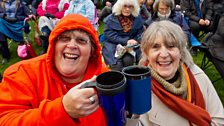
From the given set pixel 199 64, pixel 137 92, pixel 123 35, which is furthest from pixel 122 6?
pixel 137 92

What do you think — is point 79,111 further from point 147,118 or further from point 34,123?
point 147,118

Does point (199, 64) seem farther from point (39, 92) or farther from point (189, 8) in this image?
point (39, 92)

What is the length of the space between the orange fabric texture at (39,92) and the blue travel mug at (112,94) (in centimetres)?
16

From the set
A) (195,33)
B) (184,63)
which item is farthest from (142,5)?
(184,63)

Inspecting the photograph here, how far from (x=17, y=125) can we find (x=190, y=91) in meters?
1.43

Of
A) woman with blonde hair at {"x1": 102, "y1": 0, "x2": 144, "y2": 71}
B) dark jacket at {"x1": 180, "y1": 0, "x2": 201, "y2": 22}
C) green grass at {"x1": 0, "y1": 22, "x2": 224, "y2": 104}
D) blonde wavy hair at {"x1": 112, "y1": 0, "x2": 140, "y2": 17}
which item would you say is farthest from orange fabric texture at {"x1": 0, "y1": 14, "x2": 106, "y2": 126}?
dark jacket at {"x1": 180, "y1": 0, "x2": 201, "y2": 22}

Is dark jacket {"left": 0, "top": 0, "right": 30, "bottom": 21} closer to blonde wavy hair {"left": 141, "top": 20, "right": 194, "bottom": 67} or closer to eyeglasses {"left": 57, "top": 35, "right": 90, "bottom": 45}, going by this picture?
blonde wavy hair {"left": 141, "top": 20, "right": 194, "bottom": 67}

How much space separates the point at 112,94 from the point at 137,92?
0.53 feet

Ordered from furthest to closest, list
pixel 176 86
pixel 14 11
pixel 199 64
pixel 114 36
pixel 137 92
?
pixel 14 11, pixel 199 64, pixel 114 36, pixel 176 86, pixel 137 92

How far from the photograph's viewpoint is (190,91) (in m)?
2.37

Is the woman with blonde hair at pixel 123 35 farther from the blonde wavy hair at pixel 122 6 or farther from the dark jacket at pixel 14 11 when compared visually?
the dark jacket at pixel 14 11

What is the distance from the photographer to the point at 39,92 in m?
1.71

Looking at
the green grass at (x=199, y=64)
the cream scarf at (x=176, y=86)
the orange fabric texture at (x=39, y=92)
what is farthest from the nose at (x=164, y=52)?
the green grass at (x=199, y=64)

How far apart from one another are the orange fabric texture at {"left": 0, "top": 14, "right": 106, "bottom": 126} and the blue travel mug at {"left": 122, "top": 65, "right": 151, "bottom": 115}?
0.25 meters
